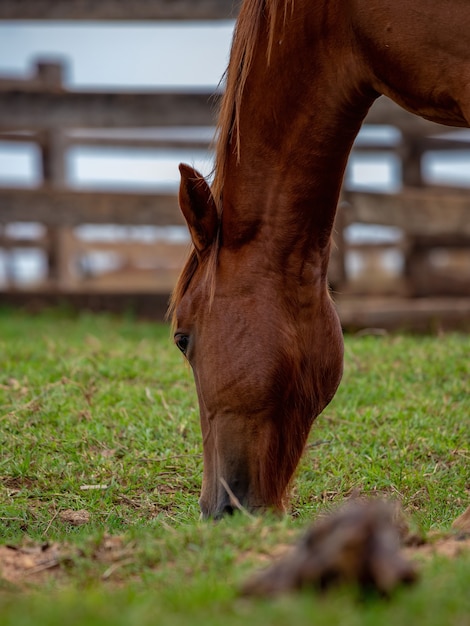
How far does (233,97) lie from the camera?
2854 mm

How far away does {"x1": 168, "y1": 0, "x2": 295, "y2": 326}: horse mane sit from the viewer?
282 centimetres

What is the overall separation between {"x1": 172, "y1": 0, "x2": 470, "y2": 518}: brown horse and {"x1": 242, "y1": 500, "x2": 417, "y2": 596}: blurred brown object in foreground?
1093 mm

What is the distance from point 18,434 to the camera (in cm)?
365

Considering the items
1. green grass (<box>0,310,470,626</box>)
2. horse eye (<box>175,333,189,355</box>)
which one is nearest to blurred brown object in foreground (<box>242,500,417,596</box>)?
green grass (<box>0,310,470,626</box>)

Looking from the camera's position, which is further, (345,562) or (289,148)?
(289,148)

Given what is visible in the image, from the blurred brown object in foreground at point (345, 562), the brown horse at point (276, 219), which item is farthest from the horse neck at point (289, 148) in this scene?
the blurred brown object in foreground at point (345, 562)

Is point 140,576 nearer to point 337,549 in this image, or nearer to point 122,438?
point 337,549

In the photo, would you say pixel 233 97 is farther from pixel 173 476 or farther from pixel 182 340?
pixel 173 476

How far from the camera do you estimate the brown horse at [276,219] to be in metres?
2.64

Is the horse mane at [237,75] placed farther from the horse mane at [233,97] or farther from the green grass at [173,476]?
the green grass at [173,476]

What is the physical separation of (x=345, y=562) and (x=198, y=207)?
5.14 feet

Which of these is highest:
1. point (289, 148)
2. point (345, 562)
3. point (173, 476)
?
point (289, 148)

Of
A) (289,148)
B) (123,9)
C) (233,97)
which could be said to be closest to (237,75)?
(233,97)

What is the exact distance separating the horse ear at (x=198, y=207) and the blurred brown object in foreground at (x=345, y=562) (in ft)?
4.77
